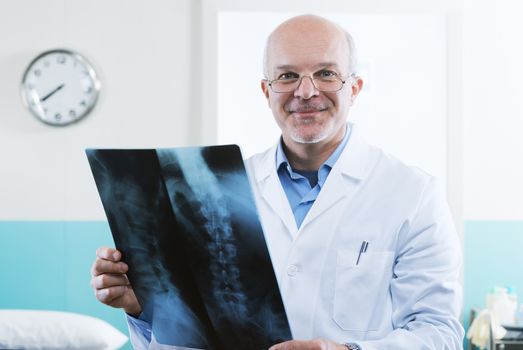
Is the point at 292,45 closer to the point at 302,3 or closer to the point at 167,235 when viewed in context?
the point at 167,235

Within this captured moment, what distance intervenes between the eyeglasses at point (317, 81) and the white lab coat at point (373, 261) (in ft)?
0.52

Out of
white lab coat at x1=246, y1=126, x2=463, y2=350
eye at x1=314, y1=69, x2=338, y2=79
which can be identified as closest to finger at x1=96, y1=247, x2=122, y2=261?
white lab coat at x1=246, y1=126, x2=463, y2=350

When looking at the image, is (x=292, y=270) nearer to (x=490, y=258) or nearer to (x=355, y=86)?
(x=355, y=86)

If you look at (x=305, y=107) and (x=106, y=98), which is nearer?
(x=305, y=107)

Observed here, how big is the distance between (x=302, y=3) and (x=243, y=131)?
1.96 feet

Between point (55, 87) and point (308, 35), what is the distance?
6.42ft

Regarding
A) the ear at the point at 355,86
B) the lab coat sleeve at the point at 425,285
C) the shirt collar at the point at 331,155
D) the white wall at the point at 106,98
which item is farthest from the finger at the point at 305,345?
the white wall at the point at 106,98

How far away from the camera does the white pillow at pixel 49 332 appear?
210 cm

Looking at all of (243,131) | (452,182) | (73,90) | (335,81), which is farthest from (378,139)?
(335,81)

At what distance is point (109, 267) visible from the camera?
122 centimetres

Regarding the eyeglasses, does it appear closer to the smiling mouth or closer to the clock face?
the smiling mouth

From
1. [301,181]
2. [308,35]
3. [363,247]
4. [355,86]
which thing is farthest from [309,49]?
[363,247]

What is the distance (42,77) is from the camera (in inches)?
120

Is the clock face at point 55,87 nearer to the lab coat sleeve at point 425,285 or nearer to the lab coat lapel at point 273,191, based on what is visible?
the lab coat lapel at point 273,191
